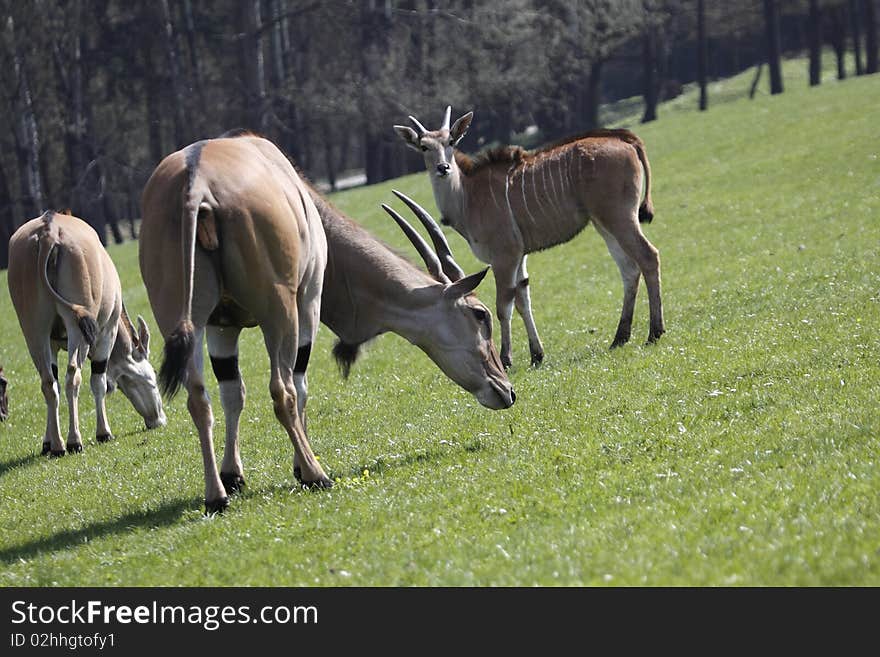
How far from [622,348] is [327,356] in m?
5.66

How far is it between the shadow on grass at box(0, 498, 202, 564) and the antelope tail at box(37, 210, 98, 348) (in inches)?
169

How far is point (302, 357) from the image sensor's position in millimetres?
8883

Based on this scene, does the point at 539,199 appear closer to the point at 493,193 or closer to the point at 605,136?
the point at 493,193

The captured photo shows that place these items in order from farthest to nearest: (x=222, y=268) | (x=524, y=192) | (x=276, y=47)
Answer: (x=276, y=47), (x=524, y=192), (x=222, y=268)

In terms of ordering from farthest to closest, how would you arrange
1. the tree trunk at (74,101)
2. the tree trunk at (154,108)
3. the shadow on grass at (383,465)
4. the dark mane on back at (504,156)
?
1. the tree trunk at (154,108)
2. the tree trunk at (74,101)
3. the dark mane on back at (504,156)
4. the shadow on grass at (383,465)

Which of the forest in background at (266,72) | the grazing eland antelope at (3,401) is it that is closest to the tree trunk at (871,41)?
the forest in background at (266,72)

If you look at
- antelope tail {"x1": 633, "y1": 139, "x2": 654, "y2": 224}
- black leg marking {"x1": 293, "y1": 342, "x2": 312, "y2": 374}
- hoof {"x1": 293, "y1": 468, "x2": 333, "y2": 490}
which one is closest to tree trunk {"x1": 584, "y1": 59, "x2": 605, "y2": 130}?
antelope tail {"x1": 633, "y1": 139, "x2": 654, "y2": 224}

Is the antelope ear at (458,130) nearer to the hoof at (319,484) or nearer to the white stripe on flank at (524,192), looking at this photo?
the white stripe on flank at (524,192)

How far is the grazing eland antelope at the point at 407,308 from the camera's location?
9.38m

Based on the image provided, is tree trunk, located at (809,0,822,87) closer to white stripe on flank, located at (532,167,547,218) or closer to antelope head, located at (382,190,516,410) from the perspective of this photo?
white stripe on flank, located at (532,167,547,218)

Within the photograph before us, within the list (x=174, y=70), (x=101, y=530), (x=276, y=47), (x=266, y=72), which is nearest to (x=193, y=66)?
(x=276, y=47)

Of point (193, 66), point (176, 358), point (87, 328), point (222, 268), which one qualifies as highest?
point (193, 66)

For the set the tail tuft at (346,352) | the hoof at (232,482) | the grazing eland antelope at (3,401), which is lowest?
the grazing eland antelope at (3,401)

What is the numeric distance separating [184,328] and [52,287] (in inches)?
234
